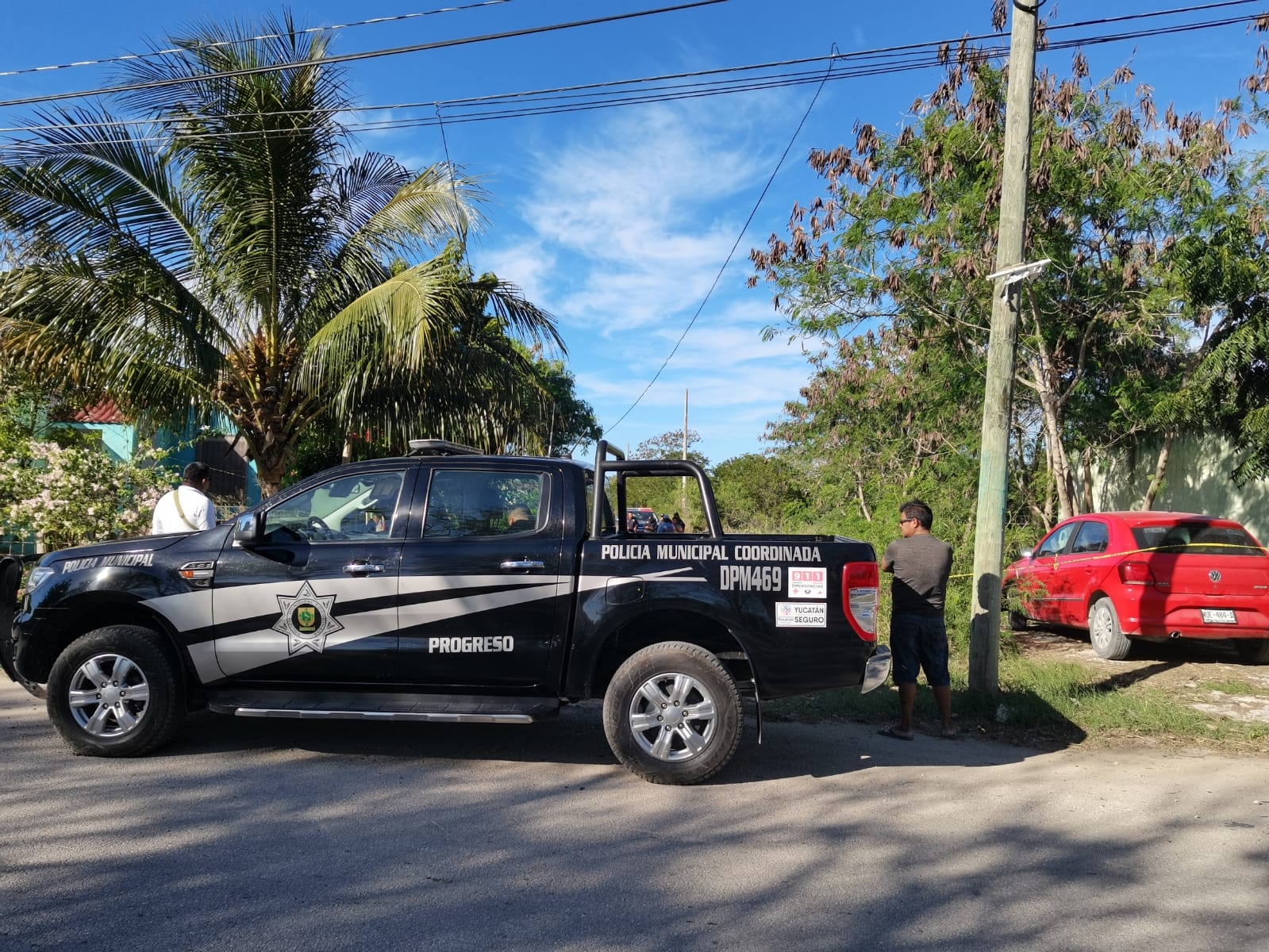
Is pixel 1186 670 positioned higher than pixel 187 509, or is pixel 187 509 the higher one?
pixel 187 509

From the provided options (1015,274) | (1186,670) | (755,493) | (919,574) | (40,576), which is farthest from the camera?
(755,493)

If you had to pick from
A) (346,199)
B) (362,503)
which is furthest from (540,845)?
(346,199)

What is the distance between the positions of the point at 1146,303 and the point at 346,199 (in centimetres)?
997

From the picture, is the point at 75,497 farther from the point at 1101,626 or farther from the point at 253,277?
the point at 1101,626

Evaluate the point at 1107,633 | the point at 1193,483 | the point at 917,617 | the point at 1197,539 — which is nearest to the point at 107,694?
the point at 917,617

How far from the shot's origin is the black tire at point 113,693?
5.78 m

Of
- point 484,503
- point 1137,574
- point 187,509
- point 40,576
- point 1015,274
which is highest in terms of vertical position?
point 1015,274

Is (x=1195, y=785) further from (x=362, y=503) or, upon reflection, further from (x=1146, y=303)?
(x=1146, y=303)

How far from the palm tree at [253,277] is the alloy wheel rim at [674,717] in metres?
5.29

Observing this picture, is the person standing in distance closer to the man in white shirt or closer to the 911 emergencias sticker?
the 911 emergencias sticker

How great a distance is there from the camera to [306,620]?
19.1 ft

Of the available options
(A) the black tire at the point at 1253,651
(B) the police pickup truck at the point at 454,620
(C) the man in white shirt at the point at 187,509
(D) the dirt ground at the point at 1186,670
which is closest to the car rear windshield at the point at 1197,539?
(A) the black tire at the point at 1253,651

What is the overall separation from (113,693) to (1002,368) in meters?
6.84

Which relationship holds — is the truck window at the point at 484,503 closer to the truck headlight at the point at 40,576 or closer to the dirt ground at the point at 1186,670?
the truck headlight at the point at 40,576
